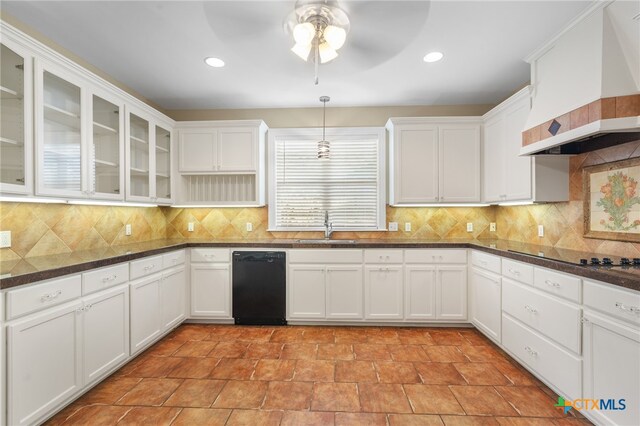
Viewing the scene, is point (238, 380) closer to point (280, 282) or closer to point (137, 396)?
point (137, 396)

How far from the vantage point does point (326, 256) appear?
3.31 meters

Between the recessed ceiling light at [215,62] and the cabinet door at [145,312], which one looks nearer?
the cabinet door at [145,312]

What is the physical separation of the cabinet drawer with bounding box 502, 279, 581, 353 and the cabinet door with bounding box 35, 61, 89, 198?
359cm

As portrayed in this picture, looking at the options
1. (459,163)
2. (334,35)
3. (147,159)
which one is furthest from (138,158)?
(459,163)

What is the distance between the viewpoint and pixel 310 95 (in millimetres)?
3518

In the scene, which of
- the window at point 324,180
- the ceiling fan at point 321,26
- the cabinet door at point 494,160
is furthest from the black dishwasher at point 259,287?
the cabinet door at point 494,160

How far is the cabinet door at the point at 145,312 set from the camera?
251 cm

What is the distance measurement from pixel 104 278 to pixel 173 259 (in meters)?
0.92

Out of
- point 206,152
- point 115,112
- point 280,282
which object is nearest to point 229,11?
point 115,112

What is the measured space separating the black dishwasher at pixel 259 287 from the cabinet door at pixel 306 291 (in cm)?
10

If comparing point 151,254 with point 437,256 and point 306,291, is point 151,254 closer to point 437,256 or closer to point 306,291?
point 306,291

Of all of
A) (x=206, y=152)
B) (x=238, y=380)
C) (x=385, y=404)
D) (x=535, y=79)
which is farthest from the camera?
(x=206, y=152)

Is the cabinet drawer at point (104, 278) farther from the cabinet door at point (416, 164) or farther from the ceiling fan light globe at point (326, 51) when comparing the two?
the cabinet door at point (416, 164)

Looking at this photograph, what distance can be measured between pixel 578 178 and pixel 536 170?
322mm
